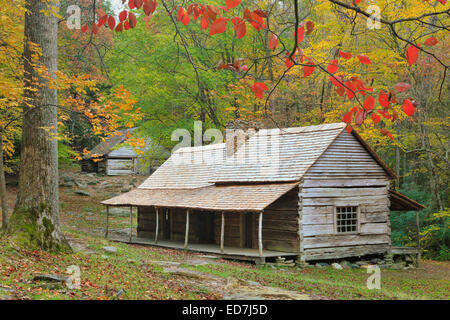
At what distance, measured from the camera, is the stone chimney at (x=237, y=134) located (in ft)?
78.6

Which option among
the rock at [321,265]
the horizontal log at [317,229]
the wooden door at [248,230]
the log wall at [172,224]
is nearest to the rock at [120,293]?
the horizontal log at [317,229]

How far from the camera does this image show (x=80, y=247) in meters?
15.6

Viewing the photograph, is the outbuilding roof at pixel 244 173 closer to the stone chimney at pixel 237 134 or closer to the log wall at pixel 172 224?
the stone chimney at pixel 237 134

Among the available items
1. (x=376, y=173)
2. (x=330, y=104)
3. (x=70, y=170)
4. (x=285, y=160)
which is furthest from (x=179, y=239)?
(x=70, y=170)

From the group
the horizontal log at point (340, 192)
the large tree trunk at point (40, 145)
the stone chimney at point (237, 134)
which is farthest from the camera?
the stone chimney at point (237, 134)

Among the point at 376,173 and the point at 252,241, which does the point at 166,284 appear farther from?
the point at 376,173

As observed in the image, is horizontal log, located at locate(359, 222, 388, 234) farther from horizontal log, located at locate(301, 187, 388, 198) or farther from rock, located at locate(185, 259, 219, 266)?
rock, located at locate(185, 259, 219, 266)

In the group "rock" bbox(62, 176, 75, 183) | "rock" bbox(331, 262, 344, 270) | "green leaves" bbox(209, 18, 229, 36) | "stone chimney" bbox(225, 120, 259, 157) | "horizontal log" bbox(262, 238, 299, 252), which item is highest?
"stone chimney" bbox(225, 120, 259, 157)

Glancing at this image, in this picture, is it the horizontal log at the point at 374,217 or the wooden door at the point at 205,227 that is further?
the wooden door at the point at 205,227

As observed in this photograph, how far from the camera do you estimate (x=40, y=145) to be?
36.0 ft

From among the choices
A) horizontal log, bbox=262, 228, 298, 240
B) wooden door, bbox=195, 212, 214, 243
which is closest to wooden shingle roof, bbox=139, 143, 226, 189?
wooden door, bbox=195, 212, 214, 243

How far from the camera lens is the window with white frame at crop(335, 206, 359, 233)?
19422 millimetres

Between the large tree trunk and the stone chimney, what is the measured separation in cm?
1348

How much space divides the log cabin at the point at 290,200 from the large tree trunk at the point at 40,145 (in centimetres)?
808
